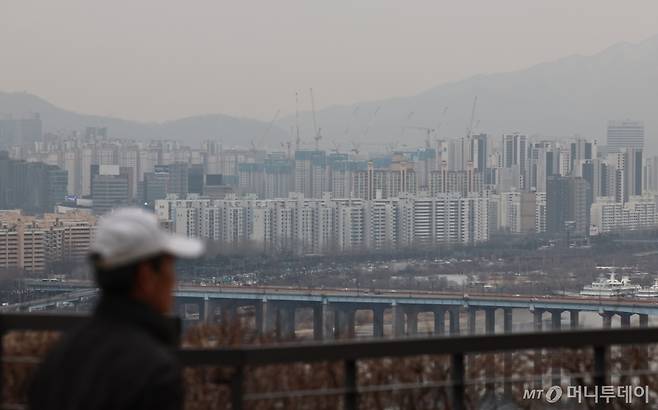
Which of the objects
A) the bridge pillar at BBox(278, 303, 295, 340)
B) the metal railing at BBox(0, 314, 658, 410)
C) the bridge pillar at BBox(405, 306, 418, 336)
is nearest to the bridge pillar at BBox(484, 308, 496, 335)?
the bridge pillar at BBox(405, 306, 418, 336)

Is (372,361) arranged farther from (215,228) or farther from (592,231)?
(592,231)

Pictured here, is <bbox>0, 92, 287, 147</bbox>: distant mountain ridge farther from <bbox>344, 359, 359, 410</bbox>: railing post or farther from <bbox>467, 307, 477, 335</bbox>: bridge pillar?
<bbox>344, 359, 359, 410</bbox>: railing post

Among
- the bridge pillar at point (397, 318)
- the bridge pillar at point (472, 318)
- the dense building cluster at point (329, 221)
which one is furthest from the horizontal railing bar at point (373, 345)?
the dense building cluster at point (329, 221)

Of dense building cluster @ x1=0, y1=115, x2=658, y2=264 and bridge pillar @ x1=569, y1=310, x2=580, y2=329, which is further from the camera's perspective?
dense building cluster @ x1=0, y1=115, x2=658, y2=264

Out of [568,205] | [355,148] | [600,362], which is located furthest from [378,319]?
[355,148]

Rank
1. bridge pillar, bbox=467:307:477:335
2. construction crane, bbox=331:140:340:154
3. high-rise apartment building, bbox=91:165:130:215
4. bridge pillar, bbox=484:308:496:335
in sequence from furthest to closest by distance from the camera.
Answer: construction crane, bbox=331:140:340:154 → high-rise apartment building, bbox=91:165:130:215 → bridge pillar, bbox=484:308:496:335 → bridge pillar, bbox=467:307:477:335

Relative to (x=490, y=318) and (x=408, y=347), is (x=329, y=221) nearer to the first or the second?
(x=490, y=318)

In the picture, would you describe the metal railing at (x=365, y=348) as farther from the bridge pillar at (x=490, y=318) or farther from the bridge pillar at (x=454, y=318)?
the bridge pillar at (x=490, y=318)
